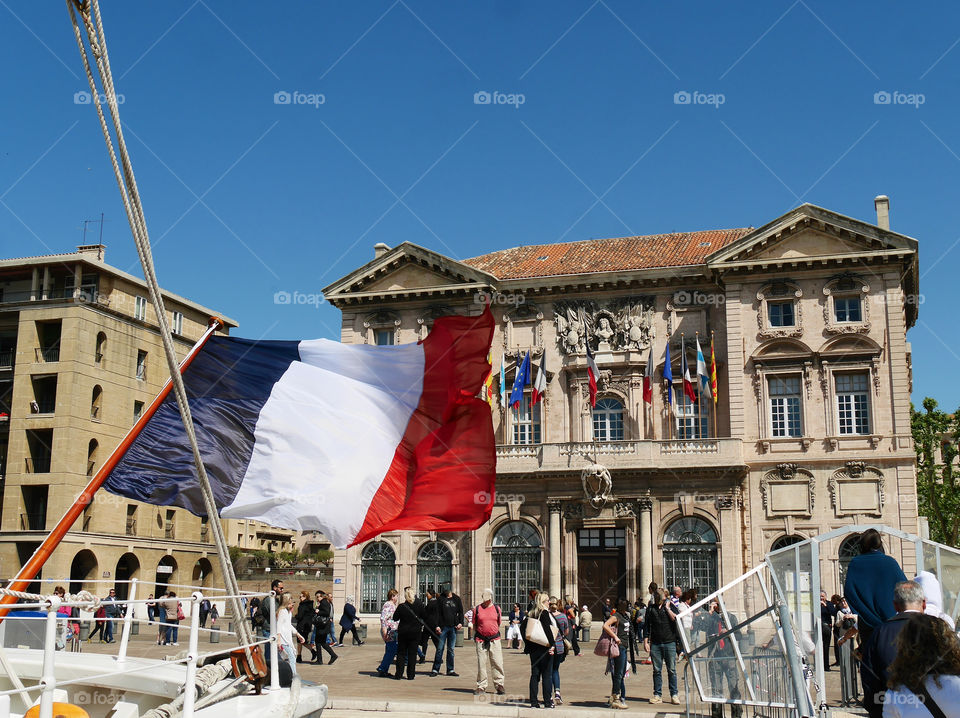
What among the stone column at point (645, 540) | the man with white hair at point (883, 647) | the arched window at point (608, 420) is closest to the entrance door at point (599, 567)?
the stone column at point (645, 540)

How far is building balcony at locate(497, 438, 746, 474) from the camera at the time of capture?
38594 mm

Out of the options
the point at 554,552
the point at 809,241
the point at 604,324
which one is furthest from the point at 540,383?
the point at 809,241

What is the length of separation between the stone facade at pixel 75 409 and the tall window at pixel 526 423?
1950cm

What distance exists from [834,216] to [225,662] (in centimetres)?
3366

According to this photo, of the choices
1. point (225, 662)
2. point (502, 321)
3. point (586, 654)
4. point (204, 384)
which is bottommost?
point (586, 654)

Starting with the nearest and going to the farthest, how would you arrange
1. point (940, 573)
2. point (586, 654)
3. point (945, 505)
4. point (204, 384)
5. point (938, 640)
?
point (938, 640), point (204, 384), point (940, 573), point (586, 654), point (945, 505)

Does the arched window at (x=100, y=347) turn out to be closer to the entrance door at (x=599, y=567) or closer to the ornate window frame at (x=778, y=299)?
the entrance door at (x=599, y=567)

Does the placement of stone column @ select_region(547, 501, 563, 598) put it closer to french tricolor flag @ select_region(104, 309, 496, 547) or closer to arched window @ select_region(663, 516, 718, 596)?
arched window @ select_region(663, 516, 718, 596)

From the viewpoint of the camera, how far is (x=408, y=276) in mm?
43656

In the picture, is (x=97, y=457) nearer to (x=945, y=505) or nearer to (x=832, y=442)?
(x=832, y=442)

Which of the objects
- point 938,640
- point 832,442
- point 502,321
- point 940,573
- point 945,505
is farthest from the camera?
point 945,505

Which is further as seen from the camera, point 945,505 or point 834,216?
point 945,505

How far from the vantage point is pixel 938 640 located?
5.82m

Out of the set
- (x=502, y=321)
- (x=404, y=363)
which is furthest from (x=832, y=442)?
(x=404, y=363)
